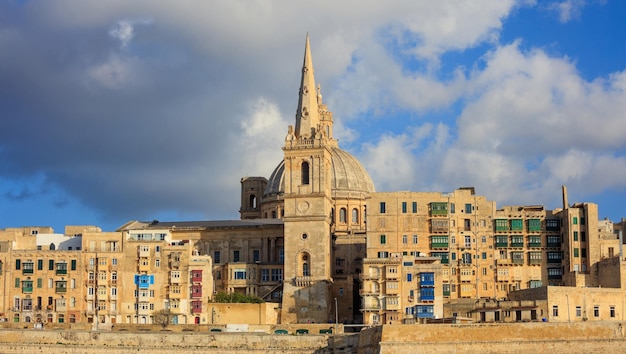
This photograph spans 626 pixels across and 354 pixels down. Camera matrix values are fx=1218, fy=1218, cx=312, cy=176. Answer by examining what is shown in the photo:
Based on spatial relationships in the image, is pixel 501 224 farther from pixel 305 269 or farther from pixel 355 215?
pixel 355 215

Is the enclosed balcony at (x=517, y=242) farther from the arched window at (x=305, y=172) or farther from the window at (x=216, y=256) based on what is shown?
the window at (x=216, y=256)

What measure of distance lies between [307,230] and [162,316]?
13.1 metres

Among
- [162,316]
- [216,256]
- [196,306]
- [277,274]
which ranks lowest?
[162,316]

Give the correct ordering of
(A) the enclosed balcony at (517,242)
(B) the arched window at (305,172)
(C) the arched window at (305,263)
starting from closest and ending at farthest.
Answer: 1. (C) the arched window at (305,263)
2. (A) the enclosed balcony at (517,242)
3. (B) the arched window at (305,172)

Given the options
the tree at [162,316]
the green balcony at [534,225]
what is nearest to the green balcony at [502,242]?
the green balcony at [534,225]

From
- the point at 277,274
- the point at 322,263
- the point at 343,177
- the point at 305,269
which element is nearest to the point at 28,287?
the point at 277,274

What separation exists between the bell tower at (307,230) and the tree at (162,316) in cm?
875

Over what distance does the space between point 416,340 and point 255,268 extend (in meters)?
29.7

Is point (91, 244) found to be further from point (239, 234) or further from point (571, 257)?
point (571, 257)

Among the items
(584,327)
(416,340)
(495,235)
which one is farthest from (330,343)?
(495,235)

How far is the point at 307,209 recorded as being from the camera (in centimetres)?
9588

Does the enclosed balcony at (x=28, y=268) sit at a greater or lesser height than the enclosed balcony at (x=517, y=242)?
lesser

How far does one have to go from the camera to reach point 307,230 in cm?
9556

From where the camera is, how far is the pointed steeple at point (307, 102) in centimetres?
10151
